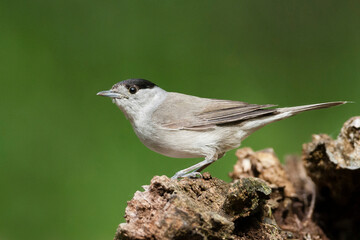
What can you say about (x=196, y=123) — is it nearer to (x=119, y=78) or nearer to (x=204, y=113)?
(x=204, y=113)

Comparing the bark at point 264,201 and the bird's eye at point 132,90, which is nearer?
the bark at point 264,201

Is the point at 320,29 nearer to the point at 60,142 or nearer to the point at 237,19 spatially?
the point at 237,19

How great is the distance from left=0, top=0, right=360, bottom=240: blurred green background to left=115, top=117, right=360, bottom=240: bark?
1.29 meters

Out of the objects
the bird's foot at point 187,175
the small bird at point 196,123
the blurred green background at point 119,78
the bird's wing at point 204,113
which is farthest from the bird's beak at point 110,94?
the blurred green background at point 119,78

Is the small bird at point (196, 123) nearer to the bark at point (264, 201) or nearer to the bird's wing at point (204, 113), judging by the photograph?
the bird's wing at point (204, 113)

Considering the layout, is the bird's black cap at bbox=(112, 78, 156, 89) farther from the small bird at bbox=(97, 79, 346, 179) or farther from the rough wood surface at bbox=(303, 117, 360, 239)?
the rough wood surface at bbox=(303, 117, 360, 239)

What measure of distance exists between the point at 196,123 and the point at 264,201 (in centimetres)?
83

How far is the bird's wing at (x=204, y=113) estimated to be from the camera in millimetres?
2707

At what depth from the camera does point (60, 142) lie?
4109 mm

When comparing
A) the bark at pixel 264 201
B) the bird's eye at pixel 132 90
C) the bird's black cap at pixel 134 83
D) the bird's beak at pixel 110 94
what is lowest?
the bark at pixel 264 201

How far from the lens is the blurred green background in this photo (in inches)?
158

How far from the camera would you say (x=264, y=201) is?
7.06 ft

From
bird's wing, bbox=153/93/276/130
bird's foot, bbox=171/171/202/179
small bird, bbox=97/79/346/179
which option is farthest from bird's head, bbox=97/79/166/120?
bird's foot, bbox=171/171/202/179

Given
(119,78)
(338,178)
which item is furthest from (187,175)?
(119,78)
